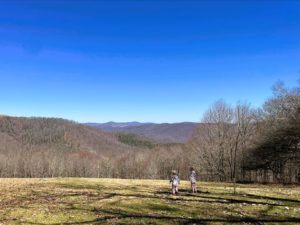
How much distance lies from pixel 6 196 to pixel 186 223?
45.2 feet

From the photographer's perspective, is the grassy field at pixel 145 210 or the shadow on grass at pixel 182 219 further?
the grassy field at pixel 145 210

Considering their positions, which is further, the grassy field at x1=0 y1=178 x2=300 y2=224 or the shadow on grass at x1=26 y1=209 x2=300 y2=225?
the grassy field at x1=0 y1=178 x2=300 y2=224

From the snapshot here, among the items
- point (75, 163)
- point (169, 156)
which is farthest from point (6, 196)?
point (75, 163)

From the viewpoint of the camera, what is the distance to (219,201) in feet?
65.4

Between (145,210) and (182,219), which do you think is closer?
(182,219)

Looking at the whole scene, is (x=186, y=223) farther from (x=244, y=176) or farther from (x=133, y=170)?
(x=133, y=170)

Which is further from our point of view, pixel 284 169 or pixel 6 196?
pixel 284 169

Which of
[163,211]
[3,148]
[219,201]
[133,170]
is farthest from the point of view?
[3,148]

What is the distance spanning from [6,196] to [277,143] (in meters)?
33.5

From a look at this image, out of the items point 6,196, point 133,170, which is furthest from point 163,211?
point 133,170

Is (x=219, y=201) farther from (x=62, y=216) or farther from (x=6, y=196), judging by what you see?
(x=6, y=196)

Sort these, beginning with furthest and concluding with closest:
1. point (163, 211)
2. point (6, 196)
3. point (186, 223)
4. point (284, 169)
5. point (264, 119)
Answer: point (264, 119)
point (284, 169)
point (6, 196)
point (163, 211)
point (186, 223)

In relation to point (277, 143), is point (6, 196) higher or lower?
lower

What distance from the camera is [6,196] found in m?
21.9
